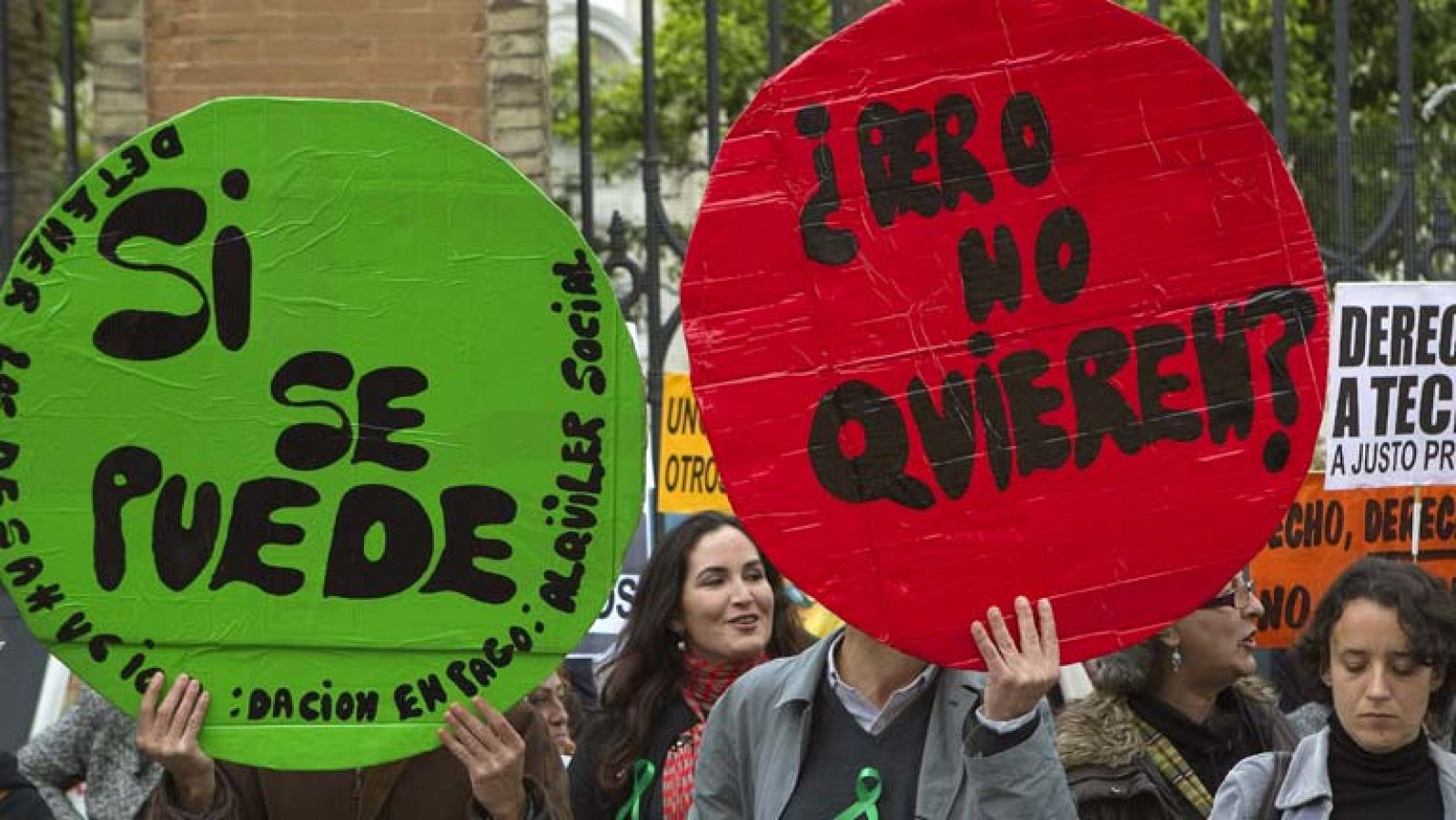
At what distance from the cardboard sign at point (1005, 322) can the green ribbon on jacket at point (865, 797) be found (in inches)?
7.8

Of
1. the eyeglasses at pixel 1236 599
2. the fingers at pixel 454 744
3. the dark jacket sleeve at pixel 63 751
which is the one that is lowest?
the dark jacket sleeve at pixel 63 751

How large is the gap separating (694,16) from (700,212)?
14653 mm

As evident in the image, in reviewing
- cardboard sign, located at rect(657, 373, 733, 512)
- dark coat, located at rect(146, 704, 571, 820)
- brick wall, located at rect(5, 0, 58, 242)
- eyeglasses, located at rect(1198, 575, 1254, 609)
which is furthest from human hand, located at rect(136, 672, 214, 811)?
brick wall, located at rect(5, 0, 58, 242)

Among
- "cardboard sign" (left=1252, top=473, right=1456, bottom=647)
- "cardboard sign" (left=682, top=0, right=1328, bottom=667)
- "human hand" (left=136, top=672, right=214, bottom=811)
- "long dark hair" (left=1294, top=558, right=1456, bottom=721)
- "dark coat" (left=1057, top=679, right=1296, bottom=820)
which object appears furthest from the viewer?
"cardboard sign" (left=1252, top=473, right=1456, bottom=647)

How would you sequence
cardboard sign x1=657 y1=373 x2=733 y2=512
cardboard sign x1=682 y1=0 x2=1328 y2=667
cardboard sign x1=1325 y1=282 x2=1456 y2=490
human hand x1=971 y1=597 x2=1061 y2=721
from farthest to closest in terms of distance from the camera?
cardboard sign x1=657 y1=373 x2=733 y2=512, cardboard sign x1=1325 y1=282 x2=1456 y2=490, cardboard sign x1=682 y1=0 x2=1328 y2=667, human hand x1=971 y1=597 x2=1061 y2=721

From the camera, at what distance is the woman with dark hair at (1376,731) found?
3324 mm

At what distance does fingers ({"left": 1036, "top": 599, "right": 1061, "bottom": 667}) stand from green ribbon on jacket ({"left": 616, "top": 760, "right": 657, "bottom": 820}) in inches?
62.7

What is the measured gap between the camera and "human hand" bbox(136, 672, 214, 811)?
3.18 meters

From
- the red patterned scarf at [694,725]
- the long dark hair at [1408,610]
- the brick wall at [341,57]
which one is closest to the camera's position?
the long dark hair at [1408,610]

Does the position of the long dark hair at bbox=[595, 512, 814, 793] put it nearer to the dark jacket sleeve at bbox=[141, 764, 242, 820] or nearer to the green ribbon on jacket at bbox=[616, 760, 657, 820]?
the green ribbon on jacket at bbox=[616, 760, 657, 820]

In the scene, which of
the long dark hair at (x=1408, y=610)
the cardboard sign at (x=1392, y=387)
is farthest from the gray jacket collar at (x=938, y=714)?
the cardboard sign at (x=1392, y=387)

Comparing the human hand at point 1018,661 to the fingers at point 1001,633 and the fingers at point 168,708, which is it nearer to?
the fingers at point 1001,633

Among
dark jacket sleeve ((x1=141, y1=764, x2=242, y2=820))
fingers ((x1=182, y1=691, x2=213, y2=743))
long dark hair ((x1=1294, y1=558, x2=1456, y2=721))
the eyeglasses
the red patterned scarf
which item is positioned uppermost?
long dark hair ((x1=1294, y1=558, x2=1456, y2=721))

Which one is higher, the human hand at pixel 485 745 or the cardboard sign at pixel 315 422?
the cardboard sign at pixel 315 422
